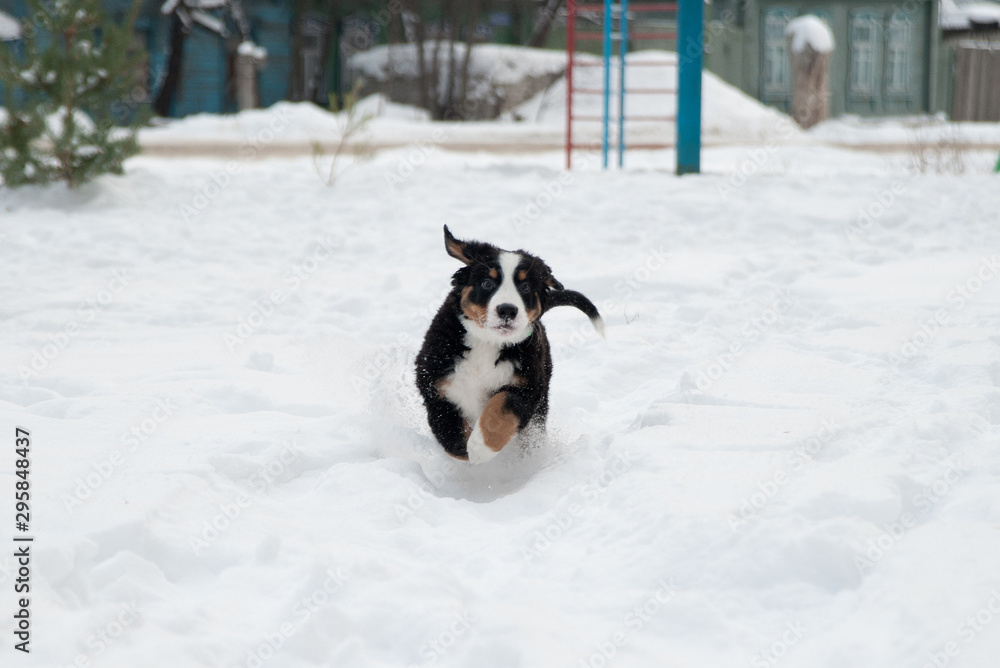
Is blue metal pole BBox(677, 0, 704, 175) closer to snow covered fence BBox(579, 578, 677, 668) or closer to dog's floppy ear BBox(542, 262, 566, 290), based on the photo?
dog's floppy ear BBox(542, 262, 566, 290)

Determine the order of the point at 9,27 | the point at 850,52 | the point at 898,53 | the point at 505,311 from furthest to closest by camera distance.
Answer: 1. the point at 898,53
2. the point at 850,52
3. the point at 9,27
4. the point at 505,311

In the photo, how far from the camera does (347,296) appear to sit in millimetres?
6102

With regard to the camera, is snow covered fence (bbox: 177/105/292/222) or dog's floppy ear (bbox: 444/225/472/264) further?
snow covered fence (bbox: 177/105/292/222)

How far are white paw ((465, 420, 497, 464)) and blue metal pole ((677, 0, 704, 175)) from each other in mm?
7589

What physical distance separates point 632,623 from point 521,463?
4.95 ft

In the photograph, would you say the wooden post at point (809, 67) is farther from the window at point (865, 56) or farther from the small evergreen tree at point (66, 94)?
the small evergreen tree at point (66, 94)

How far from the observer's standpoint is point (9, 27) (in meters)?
21.9

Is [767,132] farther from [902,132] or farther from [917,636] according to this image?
[917,636]

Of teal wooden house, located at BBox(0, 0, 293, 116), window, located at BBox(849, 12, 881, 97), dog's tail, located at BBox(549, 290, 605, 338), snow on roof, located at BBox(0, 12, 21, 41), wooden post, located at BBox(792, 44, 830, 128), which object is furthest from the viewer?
window, located at BBox(849, 12, 881, 97)

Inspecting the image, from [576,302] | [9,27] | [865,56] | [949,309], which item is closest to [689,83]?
[949,309]

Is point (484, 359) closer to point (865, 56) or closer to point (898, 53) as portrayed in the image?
point (865, 56)

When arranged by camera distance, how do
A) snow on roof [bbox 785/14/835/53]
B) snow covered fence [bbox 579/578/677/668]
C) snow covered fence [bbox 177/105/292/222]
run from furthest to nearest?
snow on roof [bbox 785/14/835/53]
snow covered fence [bbox 177/105/292/222]
snow covered fence [bbox 579/578/677/668]

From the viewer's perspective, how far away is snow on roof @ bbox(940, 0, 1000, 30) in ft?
82.3

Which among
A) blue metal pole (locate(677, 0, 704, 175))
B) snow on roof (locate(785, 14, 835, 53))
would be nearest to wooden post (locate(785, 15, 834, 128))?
snow on roof (locate(785, 14, 835, 53))
